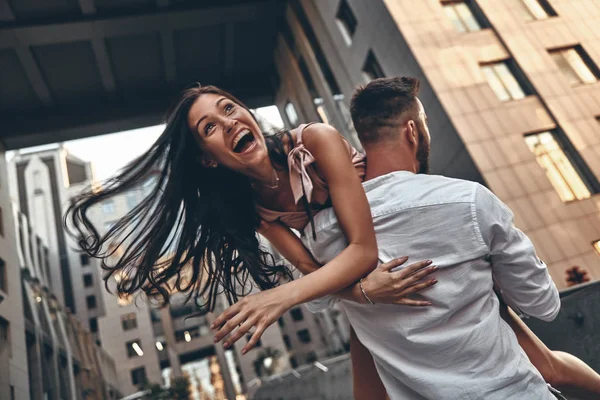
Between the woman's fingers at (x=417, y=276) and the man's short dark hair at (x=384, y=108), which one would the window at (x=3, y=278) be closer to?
the man's short dark hair at (x=384, y=108)

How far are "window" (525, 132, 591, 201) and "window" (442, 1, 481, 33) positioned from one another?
14.7 feet

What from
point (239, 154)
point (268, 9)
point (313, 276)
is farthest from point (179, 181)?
point (268, 9)

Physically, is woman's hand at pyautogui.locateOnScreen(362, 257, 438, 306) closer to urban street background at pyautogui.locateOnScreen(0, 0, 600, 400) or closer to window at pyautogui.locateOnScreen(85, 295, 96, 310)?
urban street background at pyautogui.locateOnScreen(0, 0, 600, 400)

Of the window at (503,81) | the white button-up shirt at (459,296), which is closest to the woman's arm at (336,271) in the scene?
the white button-up shirt at (459,296)

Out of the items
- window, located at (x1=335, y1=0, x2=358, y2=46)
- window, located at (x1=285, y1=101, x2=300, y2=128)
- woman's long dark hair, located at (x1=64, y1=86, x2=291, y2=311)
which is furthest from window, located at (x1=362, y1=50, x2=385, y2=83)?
woman's long dark hair, located at (x1=64, y1=86, x2=291, y2=311)

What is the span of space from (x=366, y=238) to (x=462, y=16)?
1661cm

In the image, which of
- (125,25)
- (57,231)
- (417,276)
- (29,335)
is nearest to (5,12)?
(125,25)

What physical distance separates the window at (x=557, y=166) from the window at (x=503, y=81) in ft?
5.32

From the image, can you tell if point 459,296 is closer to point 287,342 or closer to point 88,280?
point 287,342

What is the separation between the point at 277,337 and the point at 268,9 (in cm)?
4825

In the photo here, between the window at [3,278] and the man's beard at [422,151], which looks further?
the window at [3,278]

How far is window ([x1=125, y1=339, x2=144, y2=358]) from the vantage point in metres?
55.8

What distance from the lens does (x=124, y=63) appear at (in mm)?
19125

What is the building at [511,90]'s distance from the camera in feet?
42.4
